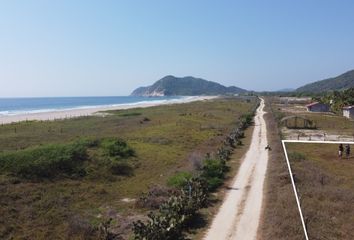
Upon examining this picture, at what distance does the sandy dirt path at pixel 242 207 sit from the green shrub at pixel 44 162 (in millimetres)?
11306

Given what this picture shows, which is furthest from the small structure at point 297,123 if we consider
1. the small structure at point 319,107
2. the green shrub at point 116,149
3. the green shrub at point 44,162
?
the green shrub at point 44,162

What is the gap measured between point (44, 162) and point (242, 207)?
14.2 meters

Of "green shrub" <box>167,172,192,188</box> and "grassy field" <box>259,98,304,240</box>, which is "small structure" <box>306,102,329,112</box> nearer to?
"grassy field" <box>259,98,304,240</box>

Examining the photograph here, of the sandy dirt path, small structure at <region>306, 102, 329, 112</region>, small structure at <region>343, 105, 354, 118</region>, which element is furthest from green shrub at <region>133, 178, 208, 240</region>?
small structure at <region>306, 102, 329, 112</region>

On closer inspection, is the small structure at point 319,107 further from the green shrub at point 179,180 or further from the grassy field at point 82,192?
the green shrub at point 179,180

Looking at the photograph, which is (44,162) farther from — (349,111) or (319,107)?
(319,107)

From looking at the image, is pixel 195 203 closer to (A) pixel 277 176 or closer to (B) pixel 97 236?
(B) pixel 97 236

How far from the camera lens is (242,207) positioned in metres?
20.7

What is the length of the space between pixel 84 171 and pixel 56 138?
1833 centimetres

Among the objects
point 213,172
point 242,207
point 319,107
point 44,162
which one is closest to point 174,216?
point 242,207

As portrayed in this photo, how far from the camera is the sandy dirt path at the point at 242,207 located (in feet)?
55.3

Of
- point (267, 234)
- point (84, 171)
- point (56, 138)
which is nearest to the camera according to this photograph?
point (267, 234)

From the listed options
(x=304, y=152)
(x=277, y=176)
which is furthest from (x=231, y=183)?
(x=304, y=152)

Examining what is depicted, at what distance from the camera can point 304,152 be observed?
42.1 metres
